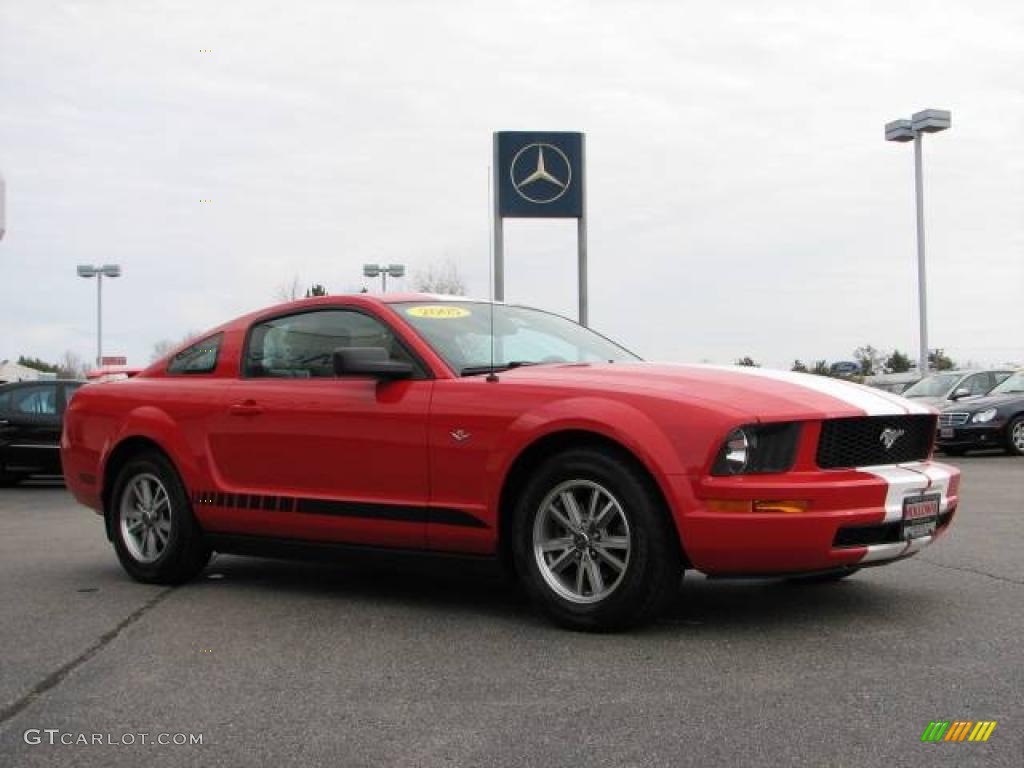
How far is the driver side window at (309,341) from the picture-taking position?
19.9ft

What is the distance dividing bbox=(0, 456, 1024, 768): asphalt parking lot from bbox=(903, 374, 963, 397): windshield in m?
15.2

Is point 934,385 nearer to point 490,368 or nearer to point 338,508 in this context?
point 490,368

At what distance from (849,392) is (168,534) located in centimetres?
379

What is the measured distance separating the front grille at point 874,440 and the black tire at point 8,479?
1297 centimetres

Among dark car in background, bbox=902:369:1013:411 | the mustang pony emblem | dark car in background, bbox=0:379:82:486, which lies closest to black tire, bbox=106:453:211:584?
the mustang pony emblem

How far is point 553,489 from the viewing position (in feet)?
16.9

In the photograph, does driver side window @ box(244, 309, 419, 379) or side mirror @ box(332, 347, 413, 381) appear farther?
driver side window @ box(244, 309, 419, 379)

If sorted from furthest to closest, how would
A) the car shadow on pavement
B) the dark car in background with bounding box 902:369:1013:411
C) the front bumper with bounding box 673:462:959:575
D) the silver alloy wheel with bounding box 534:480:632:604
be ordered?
the dark car in background with bounding box 902:369:1013:411 < the car shadow on pavement < the silver alloy wheel with bounding box 534:480:632:604 < the front bumper with bounding box 673:462:959:575

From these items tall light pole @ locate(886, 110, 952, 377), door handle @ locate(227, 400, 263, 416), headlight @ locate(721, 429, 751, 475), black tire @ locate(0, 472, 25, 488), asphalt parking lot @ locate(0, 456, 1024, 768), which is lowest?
black tire @ locate(0, 472, 25, 488)

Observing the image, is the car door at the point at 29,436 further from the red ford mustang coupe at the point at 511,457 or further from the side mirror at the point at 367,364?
the side mirror at the point at 367,364

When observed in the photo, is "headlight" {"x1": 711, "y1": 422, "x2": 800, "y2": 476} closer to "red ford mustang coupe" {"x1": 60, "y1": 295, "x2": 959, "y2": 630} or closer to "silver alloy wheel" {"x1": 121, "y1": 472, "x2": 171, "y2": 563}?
"red ford mustang coupe" {"x1": 60, "y1": 295, "x2": 959, "y2": 630}

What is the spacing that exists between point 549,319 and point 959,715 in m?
3.49

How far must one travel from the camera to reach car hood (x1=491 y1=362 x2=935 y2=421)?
191 inches

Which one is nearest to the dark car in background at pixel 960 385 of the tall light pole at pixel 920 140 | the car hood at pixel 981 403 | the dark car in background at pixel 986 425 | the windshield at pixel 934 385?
the windshield at pixel 934 385
